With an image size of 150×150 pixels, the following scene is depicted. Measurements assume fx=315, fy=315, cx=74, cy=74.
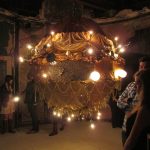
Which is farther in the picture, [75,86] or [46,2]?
[46,2]

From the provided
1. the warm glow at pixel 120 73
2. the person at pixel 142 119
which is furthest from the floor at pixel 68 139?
the person at pixel 142 119

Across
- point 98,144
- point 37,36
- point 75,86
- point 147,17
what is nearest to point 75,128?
point 98,144

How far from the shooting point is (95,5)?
11.8m

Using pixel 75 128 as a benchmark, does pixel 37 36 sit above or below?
above

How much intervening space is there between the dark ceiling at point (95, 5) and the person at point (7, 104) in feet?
10.0

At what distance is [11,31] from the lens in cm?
1023

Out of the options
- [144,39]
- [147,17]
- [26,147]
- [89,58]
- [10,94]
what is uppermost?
[147,17]

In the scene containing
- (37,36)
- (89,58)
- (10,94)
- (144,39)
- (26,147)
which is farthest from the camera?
(37,36)

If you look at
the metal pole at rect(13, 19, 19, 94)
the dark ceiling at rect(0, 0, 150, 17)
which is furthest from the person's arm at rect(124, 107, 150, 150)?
the dark ceiling at rect(0, 0, 150, 17)

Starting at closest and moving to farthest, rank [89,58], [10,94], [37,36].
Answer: [89,58], [10,94], [37,36]

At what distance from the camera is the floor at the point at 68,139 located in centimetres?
751

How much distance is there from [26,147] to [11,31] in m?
4.26

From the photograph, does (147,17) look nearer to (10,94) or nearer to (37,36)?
(37,36)

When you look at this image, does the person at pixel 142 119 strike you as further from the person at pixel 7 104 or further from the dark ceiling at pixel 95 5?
the dark ceiling at pixel 95 5
